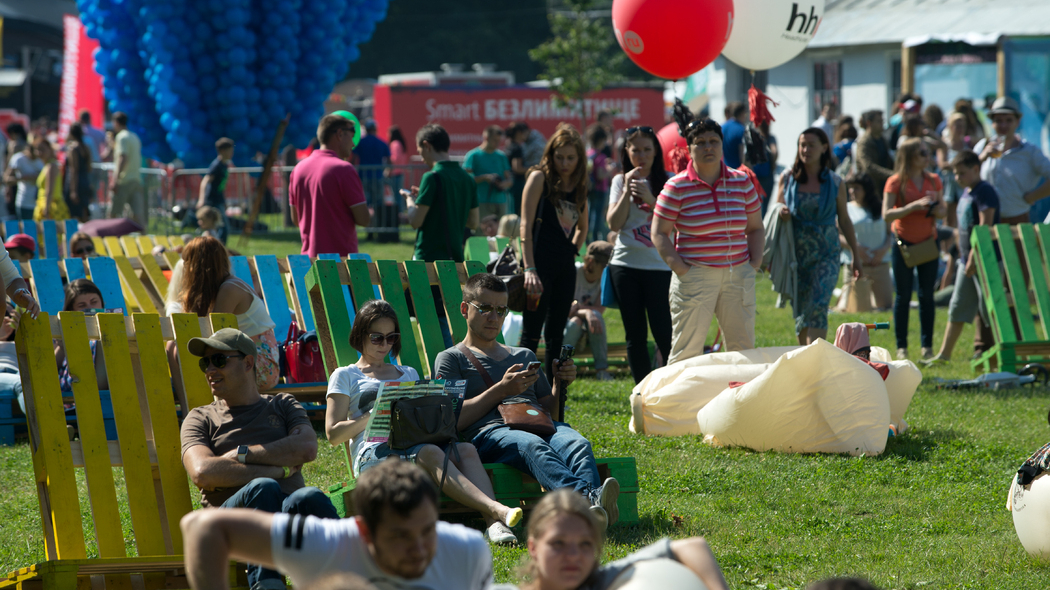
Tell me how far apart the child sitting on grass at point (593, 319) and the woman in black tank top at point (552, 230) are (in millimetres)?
1335

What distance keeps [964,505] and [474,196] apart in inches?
160

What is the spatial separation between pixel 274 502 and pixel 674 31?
16.7 ft

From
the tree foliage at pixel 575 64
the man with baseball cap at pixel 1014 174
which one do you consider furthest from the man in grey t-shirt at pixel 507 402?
the tree foliage at pixel 575 64

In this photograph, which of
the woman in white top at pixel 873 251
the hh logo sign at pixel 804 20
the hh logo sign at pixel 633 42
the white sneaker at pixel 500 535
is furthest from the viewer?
the woman in white top at pixel 873 251

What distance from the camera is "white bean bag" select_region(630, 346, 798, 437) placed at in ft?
20.7

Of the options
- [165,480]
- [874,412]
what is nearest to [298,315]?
[165,480]

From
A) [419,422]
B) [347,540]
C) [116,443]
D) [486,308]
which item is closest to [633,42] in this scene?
[486,308]

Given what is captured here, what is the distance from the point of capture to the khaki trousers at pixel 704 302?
6699mm

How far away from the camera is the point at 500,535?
444 centimetres

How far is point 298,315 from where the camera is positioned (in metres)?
7.39

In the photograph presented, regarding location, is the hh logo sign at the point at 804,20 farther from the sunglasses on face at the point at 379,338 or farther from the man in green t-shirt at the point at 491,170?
the man in green t-shirt at the point at 491,170

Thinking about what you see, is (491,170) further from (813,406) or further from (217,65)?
(813,406)

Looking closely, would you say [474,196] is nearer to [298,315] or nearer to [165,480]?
[298,315]

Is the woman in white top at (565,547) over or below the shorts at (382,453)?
over
